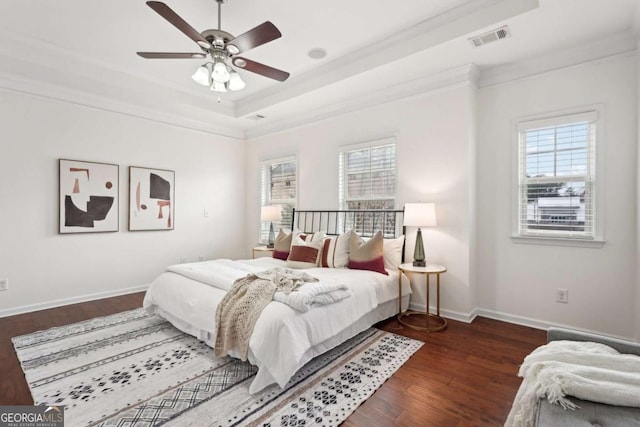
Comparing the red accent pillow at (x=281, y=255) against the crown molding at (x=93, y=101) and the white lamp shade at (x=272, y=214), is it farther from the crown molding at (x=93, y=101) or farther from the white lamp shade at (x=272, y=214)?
the crown molding at (x=93, y=101)

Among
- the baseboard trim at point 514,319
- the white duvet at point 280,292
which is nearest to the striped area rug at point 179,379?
the white duvet at point 280,292

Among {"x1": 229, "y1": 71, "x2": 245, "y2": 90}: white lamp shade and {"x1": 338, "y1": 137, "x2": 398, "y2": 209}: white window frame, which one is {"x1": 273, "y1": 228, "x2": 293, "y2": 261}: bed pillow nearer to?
{"x1": 338, "y1": 137, "x2": 398, "y2": 209}: white window frame

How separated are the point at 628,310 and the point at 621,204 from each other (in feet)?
3.15

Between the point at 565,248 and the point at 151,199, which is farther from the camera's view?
the point at 151,199

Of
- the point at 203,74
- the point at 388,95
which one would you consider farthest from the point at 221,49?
the point at 388,95

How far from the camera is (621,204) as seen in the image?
9.12 feet

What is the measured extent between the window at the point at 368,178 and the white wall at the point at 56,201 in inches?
100

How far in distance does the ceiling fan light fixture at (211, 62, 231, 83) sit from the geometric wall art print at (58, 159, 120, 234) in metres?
2.65

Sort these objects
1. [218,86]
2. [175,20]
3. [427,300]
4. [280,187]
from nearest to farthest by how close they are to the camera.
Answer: [175,20] < [218,86] < [427,300] < [280,187]

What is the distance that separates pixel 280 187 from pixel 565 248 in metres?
4.10

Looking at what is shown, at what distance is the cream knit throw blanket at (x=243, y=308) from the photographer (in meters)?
2.20

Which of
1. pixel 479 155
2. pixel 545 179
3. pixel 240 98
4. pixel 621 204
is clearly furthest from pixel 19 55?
pixel 621 204

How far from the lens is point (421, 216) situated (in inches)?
131

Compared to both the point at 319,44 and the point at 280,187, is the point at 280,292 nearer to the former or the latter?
the point at 319,44
